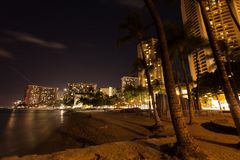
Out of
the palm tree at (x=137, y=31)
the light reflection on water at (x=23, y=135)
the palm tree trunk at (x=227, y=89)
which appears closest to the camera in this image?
the palm tree trunk at (x=227, y=89)

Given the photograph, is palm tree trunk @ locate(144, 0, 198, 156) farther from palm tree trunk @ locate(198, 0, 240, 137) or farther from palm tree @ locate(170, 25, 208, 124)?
palm tree @ locate(170, 25, 208, 124)

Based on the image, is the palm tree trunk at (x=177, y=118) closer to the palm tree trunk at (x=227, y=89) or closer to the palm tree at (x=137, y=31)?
the palm tree trunk at (x=227, y=89)

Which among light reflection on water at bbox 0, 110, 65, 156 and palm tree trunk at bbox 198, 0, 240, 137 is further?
light reflection on water at bbox 0, 110, 65, 156

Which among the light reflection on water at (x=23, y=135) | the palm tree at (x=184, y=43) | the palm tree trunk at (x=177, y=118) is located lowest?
the light reflection on water at (x=23, y=135)

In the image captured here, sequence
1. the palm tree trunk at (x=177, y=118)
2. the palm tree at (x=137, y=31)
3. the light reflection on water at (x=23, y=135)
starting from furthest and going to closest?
the palm tree at (x=137, y=31)
the light reflection on water at (x=23, y=135)
the palm tree trunk at (x=177, y=118)

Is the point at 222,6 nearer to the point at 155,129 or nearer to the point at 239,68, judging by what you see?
the point at 239,68

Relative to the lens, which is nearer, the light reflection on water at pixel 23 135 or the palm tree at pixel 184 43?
the light reflection on water at pixel 23 135

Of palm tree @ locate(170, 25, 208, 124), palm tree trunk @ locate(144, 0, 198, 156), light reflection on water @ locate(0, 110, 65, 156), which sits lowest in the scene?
light reflection on water @ locate(0, 110, 65, 156)

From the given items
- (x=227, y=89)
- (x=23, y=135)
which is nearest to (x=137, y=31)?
(x=227, y=89)

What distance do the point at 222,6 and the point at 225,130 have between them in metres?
84.5

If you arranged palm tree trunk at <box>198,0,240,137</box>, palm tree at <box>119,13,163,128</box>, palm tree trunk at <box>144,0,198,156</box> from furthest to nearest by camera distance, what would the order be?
palm tree at <box>119,13,163,128</box> < palm tree trunk at <box>198,0,240,137</box> < palm tree trunk at <box>144,0,198,156</box>

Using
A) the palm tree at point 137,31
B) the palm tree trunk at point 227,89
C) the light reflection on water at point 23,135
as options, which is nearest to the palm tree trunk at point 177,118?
the palm tree trunk at point 227,89

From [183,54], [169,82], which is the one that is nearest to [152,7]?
A: [169,82]

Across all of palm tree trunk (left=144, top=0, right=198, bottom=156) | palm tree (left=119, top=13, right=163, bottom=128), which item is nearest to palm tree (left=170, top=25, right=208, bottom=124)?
palm tree (left=119, top=13, right=163, bottom=128)
